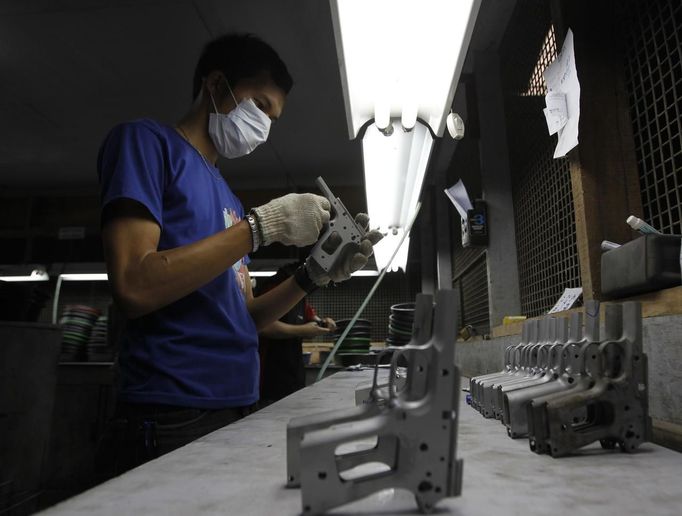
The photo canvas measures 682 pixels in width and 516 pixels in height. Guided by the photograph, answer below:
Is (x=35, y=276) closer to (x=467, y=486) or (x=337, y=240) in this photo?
(x=337, y=240)

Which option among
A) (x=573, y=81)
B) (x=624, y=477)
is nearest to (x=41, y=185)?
(x=573, y=81)

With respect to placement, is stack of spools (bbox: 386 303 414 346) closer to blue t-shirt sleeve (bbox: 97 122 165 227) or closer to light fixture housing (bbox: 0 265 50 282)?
blue t-shirt sleeve (bbox: 97 122 165 227)

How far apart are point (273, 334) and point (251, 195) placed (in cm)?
234

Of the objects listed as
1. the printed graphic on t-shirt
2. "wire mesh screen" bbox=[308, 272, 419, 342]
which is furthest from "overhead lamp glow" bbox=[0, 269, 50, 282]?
the printed graphic on t-shirt

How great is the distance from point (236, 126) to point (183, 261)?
20.9 inches

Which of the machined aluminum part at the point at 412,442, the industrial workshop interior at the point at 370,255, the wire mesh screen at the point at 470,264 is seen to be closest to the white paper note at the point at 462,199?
the industrial workshop interior at the point at 370,255

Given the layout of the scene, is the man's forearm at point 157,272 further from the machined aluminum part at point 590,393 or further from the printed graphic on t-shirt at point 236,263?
the machined aluminum part at point 590,393

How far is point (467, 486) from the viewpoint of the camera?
0.60 m

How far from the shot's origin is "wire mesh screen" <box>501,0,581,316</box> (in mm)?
1583

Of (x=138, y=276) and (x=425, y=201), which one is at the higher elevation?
(x=425, y=201)

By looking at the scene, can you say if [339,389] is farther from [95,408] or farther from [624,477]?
[95,408]

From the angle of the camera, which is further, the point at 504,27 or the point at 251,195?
the point at 251,195

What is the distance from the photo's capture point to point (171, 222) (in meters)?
1.08

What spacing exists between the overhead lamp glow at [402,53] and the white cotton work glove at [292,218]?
0.42m
